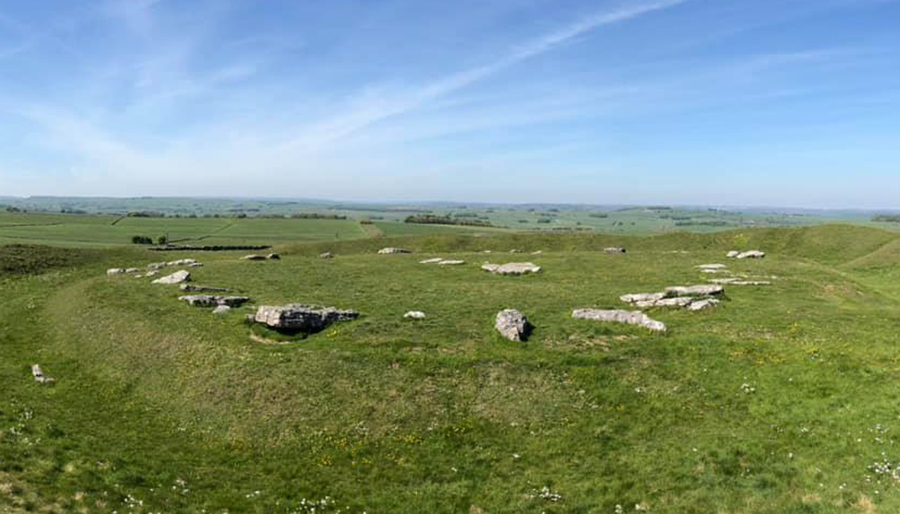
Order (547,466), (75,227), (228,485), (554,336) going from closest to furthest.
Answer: (228,485), (547,466), (554,336), (75,227)

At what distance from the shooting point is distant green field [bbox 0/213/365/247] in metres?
135

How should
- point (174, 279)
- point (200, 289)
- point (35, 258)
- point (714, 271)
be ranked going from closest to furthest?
point (200, 289) < point (174, 279) < point (714, 271) < point (35, 258)

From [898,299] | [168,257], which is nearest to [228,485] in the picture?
[898,299]

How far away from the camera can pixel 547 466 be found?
75.1 feet

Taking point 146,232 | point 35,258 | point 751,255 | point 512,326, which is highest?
point 146,232

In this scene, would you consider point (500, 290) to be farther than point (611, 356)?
Yes

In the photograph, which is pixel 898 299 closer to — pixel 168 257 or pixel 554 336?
pixel 554 336

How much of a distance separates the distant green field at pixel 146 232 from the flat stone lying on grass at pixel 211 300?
9937 centimetres

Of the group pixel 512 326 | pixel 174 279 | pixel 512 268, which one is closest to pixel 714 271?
pixel 512 268

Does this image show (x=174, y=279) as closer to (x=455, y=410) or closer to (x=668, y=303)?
(x=455, y=410)

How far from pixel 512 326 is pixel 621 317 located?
9.11 metres

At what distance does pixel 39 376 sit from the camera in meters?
32.3

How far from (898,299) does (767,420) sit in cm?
3934

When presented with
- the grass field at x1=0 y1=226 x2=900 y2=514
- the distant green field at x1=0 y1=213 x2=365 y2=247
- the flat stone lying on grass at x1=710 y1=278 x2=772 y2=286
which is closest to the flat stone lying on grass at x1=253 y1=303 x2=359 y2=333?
the grass field at x1=0 y1=226 x2=900 y2=514
